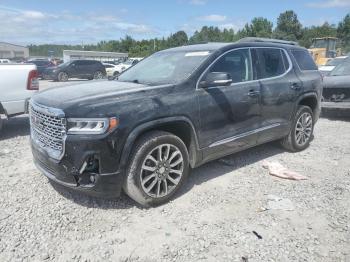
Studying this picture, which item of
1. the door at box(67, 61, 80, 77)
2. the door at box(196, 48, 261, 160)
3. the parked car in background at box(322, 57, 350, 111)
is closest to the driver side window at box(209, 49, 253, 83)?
the door at box(196, 48, 261, 160)

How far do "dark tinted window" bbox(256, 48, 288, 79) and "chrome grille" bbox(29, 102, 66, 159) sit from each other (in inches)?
117

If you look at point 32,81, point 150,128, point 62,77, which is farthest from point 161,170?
point 62,77

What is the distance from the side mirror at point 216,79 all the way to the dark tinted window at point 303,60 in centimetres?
236

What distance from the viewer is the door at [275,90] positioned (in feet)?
16.9

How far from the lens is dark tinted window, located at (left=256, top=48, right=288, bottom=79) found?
5.18m

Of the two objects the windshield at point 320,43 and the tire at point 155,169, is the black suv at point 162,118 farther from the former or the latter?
the windshield at point 320,43

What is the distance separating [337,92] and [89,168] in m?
7.59

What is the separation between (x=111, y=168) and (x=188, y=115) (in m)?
1.12

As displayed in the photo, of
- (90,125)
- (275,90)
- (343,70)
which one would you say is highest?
(343,70)

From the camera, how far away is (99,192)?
3617 millimetres

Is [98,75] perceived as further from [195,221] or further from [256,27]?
[256,27]

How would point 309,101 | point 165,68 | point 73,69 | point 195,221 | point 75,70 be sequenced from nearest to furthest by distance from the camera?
point 195,221 < point 165,68 < point 309,101 < point 73,69 < point 75,70

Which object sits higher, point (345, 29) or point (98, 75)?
point (345, 29)

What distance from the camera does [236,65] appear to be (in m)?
4.83
